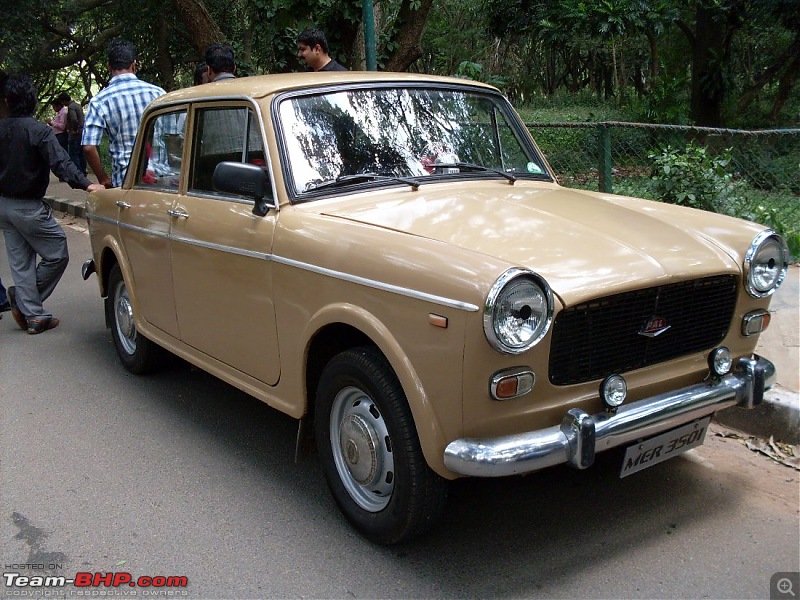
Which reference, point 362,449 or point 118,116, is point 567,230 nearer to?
point 362,449

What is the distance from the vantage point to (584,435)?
2828mm

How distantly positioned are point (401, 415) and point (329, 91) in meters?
1.84

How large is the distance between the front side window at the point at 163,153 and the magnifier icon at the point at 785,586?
3673 millimetres

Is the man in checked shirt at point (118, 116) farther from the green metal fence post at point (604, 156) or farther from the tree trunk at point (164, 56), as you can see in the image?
the tree trunk at point (164, 56)

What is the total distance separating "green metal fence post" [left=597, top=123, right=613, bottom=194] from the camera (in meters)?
6.94

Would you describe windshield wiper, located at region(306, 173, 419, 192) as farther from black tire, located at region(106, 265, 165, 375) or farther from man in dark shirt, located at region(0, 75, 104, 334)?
man in dark shirt, located at region(0, 75, 104, 334)

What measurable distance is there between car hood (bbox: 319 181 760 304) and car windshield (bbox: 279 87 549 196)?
17 centimetres

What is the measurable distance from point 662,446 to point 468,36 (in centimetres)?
3241

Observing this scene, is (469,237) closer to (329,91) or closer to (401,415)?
(401,415)

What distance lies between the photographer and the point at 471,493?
378 cm

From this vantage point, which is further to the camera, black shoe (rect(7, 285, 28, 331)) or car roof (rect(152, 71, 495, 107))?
black shoe (rect(7, 285, 28, 331))

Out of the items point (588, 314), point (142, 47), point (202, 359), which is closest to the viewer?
point (588, 314)

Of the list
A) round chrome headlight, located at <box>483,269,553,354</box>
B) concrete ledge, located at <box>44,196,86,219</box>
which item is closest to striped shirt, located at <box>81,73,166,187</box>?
round chrome headlight, located at <box>483,269,553,354</box>

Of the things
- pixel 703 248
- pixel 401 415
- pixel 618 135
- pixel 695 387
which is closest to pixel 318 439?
pixel 401 415
